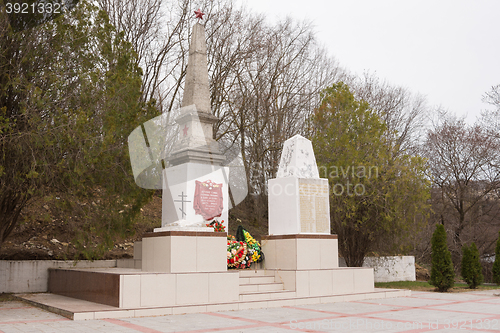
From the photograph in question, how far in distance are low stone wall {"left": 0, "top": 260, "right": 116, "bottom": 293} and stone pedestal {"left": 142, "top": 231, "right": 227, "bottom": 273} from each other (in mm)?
3494

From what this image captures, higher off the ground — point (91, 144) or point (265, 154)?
point (265, 154)

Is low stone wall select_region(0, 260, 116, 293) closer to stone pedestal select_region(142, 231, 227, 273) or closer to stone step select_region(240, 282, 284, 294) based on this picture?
stone pedestal select_region(142, 231, 227, 273)

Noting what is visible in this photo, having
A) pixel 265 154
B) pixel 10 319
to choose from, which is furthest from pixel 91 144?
pixel 265 154

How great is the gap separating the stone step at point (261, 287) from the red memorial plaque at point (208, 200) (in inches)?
119

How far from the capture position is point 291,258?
35.2ft

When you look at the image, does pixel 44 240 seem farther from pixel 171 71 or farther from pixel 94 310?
pixel 171 71

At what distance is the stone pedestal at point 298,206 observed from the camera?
1109 centimetres

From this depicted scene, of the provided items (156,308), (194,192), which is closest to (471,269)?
(194,192)

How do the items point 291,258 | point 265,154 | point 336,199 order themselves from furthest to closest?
point 265,154
point 336,199
point 291,258

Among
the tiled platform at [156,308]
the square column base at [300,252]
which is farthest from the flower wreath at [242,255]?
the tiled platform at [156,308]

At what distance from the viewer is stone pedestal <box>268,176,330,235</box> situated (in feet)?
36.4

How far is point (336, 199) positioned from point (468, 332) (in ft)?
29.8

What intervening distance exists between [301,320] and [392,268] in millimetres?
12350

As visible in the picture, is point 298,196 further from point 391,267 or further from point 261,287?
point 391,267
